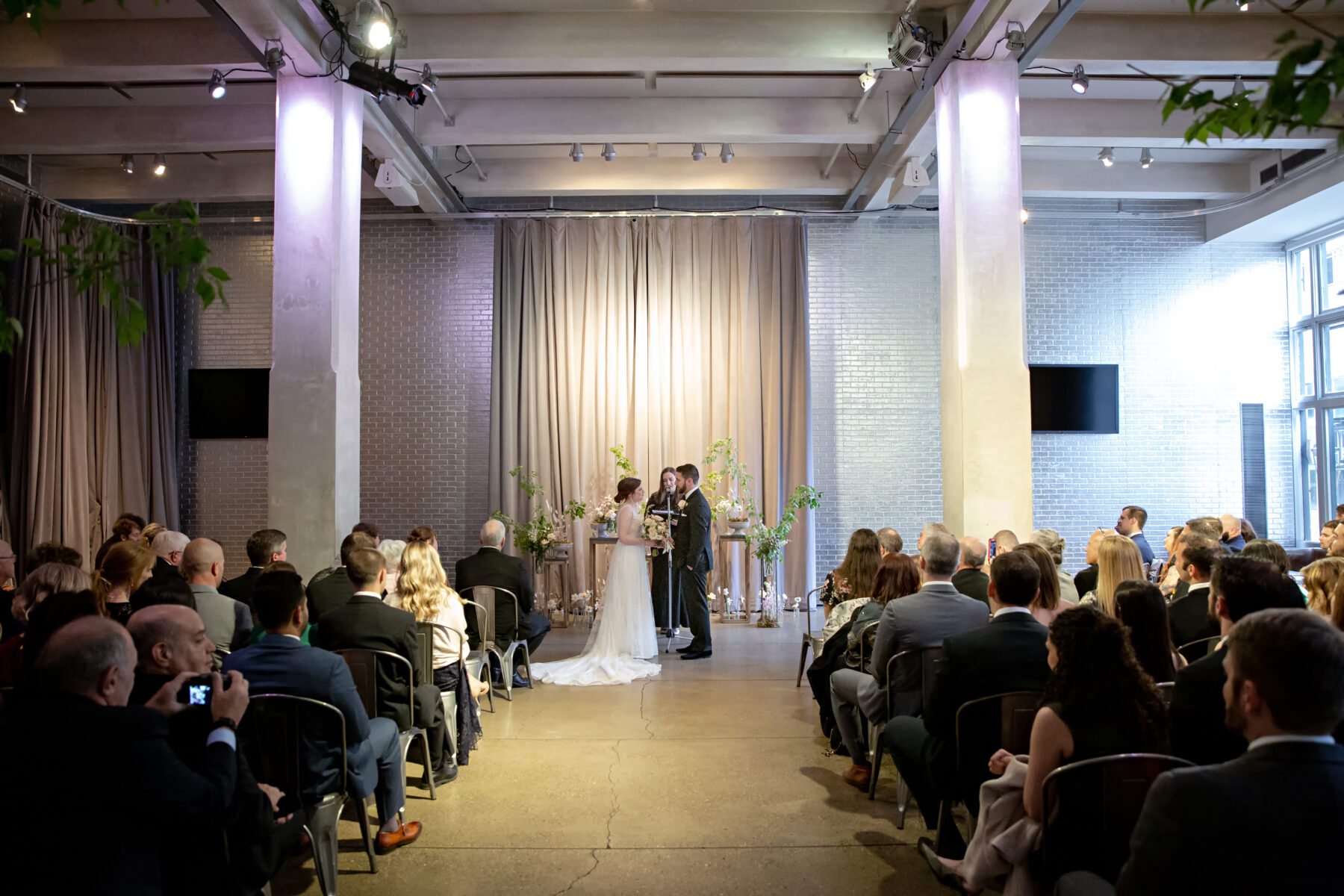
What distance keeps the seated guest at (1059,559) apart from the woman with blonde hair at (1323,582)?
1158 millimetres

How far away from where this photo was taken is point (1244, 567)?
9.65 ft

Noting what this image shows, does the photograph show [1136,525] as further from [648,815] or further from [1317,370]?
[1317,370]

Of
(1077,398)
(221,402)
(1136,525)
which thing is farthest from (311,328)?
(1077,398)

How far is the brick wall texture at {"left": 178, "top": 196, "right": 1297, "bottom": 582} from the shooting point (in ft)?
36.6

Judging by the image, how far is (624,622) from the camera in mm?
7598

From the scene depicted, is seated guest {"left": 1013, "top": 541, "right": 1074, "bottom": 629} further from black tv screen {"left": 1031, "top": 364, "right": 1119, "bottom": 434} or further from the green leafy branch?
black tv screen {"left": 1031, "top": 364, "right": 1119, "bottom": 434}

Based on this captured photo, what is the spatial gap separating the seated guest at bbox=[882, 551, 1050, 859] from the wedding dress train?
4.19 meters

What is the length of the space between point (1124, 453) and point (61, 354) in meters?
11.6

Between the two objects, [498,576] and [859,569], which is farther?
[498,576]

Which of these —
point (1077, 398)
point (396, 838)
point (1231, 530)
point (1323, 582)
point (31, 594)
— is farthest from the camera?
point (1077, 398)

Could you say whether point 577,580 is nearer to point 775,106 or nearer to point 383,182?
point 383,182

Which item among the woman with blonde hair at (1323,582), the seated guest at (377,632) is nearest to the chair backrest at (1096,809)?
the woman with blonde hair at (1323,582)

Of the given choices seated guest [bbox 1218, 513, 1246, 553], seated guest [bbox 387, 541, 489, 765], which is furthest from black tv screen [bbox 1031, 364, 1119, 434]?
seated guest [bbox 387, 541, 489, 765]

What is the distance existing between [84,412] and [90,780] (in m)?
9.44
